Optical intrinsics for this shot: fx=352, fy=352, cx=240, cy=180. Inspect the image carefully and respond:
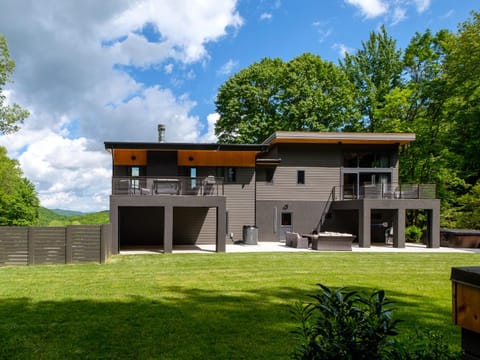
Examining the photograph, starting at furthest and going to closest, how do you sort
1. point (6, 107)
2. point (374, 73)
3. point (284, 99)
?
point (374, 73)
point (284, 99)
point (6, 107)

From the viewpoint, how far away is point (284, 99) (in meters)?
31.2

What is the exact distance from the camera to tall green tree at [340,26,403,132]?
3203cm

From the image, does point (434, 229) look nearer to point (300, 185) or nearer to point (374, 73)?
point (300, 185)

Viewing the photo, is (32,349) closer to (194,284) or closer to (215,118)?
(194,284)

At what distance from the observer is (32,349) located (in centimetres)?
442

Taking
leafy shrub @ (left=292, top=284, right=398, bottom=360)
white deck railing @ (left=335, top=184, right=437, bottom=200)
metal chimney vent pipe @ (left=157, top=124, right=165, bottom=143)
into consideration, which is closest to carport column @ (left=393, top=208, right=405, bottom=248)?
white deck railing @ (left=335, top=184, right=437, bottom=200)

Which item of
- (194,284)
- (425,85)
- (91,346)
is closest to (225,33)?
(425,85)

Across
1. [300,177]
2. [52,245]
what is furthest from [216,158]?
[52,245]

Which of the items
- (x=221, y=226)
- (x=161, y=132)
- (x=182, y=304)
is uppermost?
(x=161, y=132)

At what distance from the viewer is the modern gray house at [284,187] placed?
60.8 ft

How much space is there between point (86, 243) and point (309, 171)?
13255 mm

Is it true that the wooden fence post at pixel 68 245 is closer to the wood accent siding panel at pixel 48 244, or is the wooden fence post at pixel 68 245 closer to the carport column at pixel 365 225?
the wood accent siding panel at pixel 48 244

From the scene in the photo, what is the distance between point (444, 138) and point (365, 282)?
2198 cm

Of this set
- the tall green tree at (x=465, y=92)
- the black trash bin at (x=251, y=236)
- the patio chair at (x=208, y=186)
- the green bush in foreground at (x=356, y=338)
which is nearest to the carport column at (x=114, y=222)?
the patio chair at (x=208, y=186)
